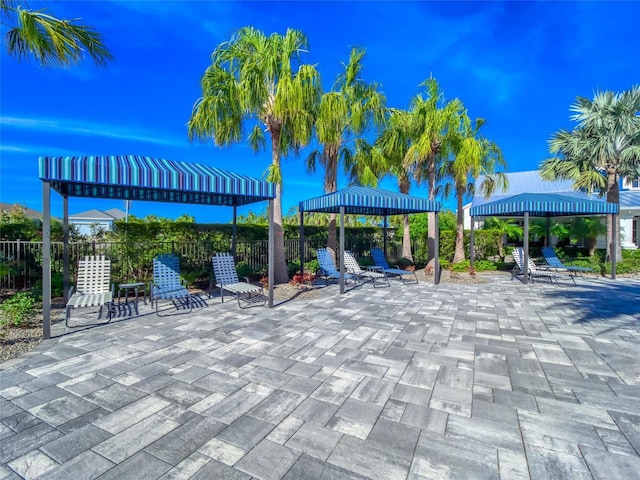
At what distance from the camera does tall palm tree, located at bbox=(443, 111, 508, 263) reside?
36.7 ft

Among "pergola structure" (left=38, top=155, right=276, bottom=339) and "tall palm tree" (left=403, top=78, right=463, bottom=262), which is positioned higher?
"tall palm tree" (left=403, top=78, right=463, bottom=262)

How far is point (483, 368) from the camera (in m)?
3.70

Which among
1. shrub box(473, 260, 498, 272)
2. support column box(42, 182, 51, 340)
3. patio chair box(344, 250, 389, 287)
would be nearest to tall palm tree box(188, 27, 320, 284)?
patio chair box(344, 250, 389, 287)

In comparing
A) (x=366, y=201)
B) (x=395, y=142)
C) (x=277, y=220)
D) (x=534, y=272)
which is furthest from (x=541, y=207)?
(x=277, y=220)

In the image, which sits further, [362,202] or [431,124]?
[431,124]

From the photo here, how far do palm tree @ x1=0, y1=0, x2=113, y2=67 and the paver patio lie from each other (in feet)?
14.0

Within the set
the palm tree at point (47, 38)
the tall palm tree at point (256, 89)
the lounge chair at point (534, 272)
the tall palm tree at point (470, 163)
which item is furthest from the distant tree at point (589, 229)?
the palm tree at point (47, 38)

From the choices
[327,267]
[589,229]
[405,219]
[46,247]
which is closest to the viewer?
[46,247]

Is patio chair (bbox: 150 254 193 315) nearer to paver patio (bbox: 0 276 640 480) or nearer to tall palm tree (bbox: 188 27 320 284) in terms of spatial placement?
paver patio (bbox: 0 276 640 480)

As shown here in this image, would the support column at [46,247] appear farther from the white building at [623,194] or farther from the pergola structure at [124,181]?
the white building at [623,194]

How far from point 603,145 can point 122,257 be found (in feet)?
57.1

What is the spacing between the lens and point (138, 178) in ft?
16.5

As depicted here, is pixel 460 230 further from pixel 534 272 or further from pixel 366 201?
pixel 366 201

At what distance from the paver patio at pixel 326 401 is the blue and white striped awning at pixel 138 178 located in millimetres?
2322
